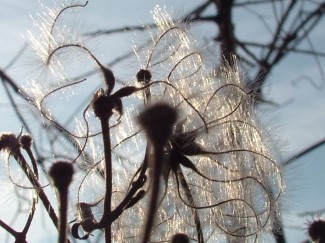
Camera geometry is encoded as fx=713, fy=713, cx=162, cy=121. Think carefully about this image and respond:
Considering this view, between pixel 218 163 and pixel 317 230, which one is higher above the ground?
pixel 218 163

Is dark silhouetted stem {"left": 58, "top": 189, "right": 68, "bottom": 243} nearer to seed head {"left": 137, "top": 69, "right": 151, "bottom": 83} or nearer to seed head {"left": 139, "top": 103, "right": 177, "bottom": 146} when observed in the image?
seed head {"left": 139, "top": 103, "right": 177, "bottom": 146}

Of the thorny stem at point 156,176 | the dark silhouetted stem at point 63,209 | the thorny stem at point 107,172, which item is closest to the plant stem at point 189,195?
the thorny stem at point 107,172

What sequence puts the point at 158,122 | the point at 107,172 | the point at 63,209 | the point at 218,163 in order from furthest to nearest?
1. the point at 218,163
2. the point at 107,172
3. the point at 63,209
4. the point at 158,122

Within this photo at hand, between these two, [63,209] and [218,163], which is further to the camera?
[218,163]

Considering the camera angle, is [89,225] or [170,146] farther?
[170,146]

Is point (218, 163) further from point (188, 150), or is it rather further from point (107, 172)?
point (107, 172)

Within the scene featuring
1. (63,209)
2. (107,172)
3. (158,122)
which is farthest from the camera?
(107,172)

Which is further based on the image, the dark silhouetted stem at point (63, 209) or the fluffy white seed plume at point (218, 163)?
the fluffy white seed plume at point (218, 163)

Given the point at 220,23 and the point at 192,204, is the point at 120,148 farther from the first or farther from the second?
the point at 220,23

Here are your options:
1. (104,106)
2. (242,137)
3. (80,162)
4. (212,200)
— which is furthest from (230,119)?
(104,106)

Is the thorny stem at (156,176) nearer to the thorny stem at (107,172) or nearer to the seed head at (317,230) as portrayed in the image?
the thorny stem at (107,172)

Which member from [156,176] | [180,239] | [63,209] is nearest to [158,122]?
[156,176]
